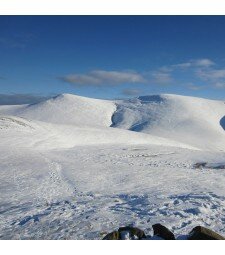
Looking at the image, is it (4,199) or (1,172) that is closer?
(4,199)

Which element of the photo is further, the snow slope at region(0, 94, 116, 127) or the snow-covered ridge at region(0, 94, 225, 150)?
the snow slope at region(0, 94, 116, 127)

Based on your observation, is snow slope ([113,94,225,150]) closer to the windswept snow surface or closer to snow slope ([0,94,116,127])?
snow slope ([0,94,116,127])

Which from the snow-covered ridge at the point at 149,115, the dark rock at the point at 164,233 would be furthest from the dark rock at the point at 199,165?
the snow-covered ridge at the point at 149,115

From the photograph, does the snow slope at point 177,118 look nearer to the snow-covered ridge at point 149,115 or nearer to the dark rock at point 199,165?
the snow-covered ridge at point 149,115

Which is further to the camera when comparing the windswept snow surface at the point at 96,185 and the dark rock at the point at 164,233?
the windswept snow surface at the point at 96,185

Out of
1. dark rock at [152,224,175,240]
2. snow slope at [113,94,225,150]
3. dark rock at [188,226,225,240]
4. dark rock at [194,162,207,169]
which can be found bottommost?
dark rock at [194,162,207,169]

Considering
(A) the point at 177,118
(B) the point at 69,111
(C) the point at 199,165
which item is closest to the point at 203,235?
(C) the point at 199,165

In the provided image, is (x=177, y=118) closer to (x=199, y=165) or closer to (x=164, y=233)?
(x=199, y=165)

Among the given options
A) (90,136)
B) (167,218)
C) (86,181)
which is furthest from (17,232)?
(90,136)

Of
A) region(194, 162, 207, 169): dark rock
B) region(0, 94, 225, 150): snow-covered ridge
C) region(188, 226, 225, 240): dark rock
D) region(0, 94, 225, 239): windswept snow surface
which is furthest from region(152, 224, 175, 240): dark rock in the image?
region(0, 94, 225, 150): snow-covered ridge

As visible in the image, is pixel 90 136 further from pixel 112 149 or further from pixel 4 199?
pixel 4 199

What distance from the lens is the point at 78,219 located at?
15.9 metres

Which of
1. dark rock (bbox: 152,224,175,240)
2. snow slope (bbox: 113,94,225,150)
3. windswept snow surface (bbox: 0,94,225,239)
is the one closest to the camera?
dark rock (bbox: 152,224,175,240)
